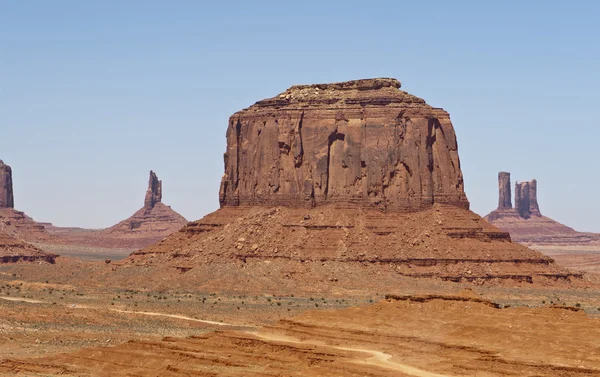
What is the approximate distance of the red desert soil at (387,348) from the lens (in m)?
54.3

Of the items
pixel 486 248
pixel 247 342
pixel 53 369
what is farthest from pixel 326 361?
pixel 486 248

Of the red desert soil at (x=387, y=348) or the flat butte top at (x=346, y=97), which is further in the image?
the flat butte top at (x=346, y=97)

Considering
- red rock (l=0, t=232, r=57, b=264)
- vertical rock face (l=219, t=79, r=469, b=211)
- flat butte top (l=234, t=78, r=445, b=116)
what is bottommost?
red rock (l=0, t=232, r=57, b=264)

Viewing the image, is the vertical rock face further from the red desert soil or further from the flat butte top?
the red desert soil

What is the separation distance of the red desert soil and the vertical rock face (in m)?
56.2

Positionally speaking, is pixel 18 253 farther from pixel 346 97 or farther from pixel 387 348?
pixel 387 348

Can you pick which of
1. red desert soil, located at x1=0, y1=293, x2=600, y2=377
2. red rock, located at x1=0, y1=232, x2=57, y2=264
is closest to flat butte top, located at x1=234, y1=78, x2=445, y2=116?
red rock, located at x1=0, y1=232, x2=57, y2=264

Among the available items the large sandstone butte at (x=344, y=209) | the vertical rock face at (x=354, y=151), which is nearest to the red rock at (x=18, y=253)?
the large sandstone butte at (x=344, y=209)

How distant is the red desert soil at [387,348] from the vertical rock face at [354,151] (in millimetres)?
56217

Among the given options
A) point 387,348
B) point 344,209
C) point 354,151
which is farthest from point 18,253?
point 387,348

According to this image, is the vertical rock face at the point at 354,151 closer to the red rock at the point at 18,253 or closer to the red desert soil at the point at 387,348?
the red rock at the point at 18,253

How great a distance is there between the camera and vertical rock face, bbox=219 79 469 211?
12500 centimetres

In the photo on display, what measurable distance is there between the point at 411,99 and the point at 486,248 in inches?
671

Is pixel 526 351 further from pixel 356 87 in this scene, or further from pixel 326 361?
pixel 356 87
